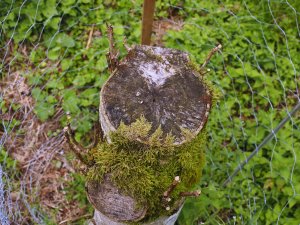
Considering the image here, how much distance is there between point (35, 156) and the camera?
2777mm

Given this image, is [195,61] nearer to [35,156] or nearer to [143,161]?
[143,161]

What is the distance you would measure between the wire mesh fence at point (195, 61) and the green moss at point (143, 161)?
2.18 ft

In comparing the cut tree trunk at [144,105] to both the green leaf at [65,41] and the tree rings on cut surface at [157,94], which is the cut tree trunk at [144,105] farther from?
the green leaf at [65,41]

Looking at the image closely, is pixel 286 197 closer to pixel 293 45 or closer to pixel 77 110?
pixel 293 45

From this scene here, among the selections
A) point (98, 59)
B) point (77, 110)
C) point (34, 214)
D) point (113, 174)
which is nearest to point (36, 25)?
point (98, 59)

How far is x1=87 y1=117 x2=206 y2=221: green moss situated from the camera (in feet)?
5.31

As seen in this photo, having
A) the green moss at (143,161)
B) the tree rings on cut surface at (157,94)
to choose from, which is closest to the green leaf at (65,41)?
the tree rings on cut surface at (157,94)

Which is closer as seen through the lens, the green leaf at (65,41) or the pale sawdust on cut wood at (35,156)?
the pale sawdust on cut wood at (35,156)

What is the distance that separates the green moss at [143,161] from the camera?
1.62m

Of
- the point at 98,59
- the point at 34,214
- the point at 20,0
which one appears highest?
the point at 20,0

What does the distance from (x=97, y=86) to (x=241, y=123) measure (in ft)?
3.61

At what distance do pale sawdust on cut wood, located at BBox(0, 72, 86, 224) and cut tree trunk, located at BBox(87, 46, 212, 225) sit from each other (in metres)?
0.94

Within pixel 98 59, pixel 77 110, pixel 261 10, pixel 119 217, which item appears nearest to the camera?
pixel 119 217

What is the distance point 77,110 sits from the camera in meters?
2.90
